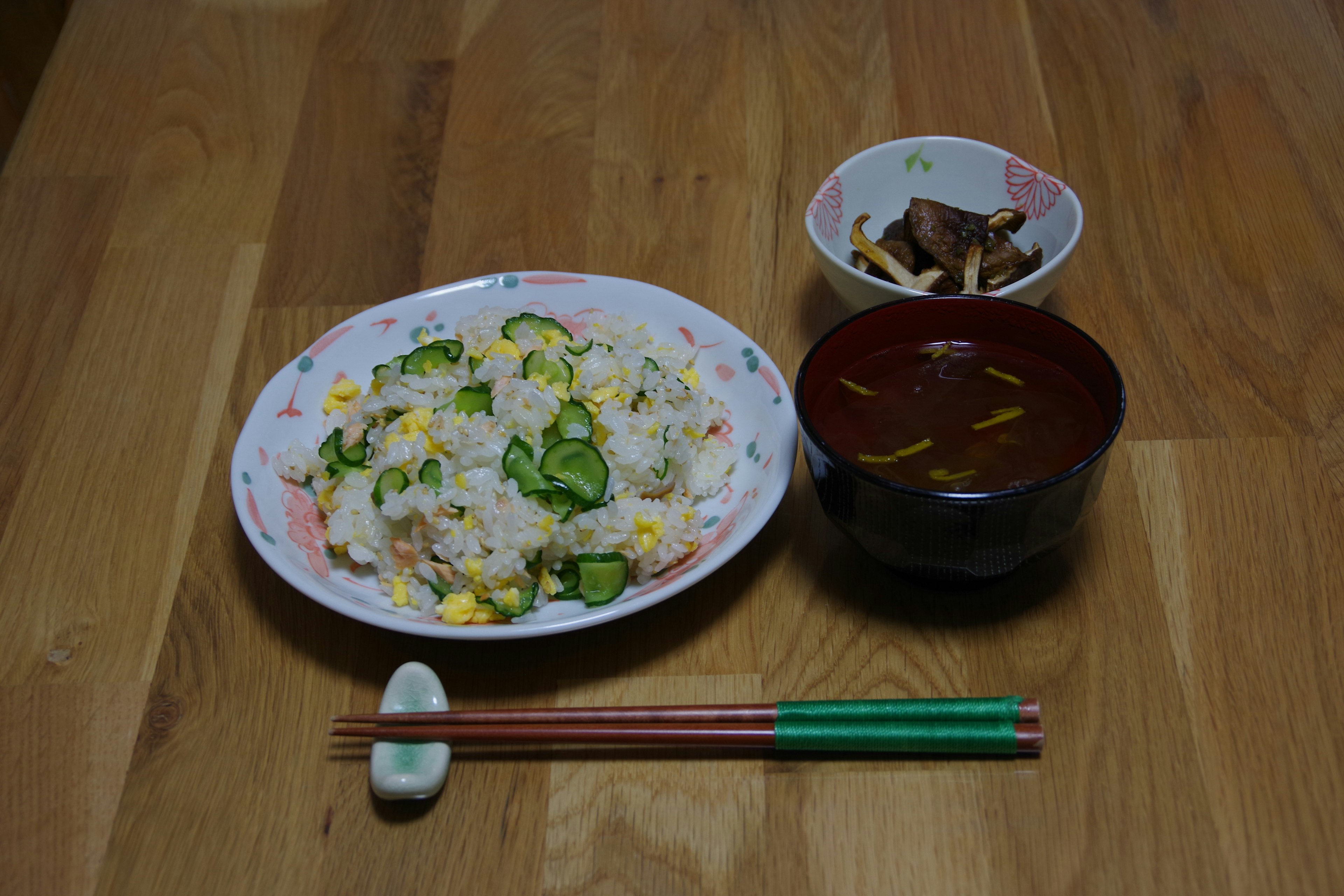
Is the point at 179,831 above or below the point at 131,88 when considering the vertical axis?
below

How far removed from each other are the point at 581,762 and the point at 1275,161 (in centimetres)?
210

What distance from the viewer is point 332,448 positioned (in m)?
1.73

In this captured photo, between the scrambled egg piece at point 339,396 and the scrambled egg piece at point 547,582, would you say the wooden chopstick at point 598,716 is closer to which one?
the scrambled egg piece at point 547,582

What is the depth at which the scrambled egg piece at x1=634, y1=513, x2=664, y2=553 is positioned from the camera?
1542 mm

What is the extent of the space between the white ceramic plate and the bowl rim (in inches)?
5.6

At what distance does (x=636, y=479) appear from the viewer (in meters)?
1.63

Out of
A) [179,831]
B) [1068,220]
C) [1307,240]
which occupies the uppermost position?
[1068,220]

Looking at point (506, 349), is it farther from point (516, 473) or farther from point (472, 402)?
point (516, 473)

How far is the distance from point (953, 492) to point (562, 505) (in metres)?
0.58

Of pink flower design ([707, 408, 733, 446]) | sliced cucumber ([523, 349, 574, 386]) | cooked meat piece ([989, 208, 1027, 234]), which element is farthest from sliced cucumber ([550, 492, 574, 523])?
cooked meat piece ([989, 208, 1027, 234])

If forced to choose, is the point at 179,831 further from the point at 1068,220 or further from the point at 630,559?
the point at 1068,220

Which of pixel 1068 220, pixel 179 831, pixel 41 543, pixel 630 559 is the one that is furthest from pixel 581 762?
pixel 1068 220

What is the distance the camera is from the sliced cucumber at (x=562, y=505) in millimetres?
1557

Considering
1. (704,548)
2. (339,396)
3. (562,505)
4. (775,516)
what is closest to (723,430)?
(775,516)
